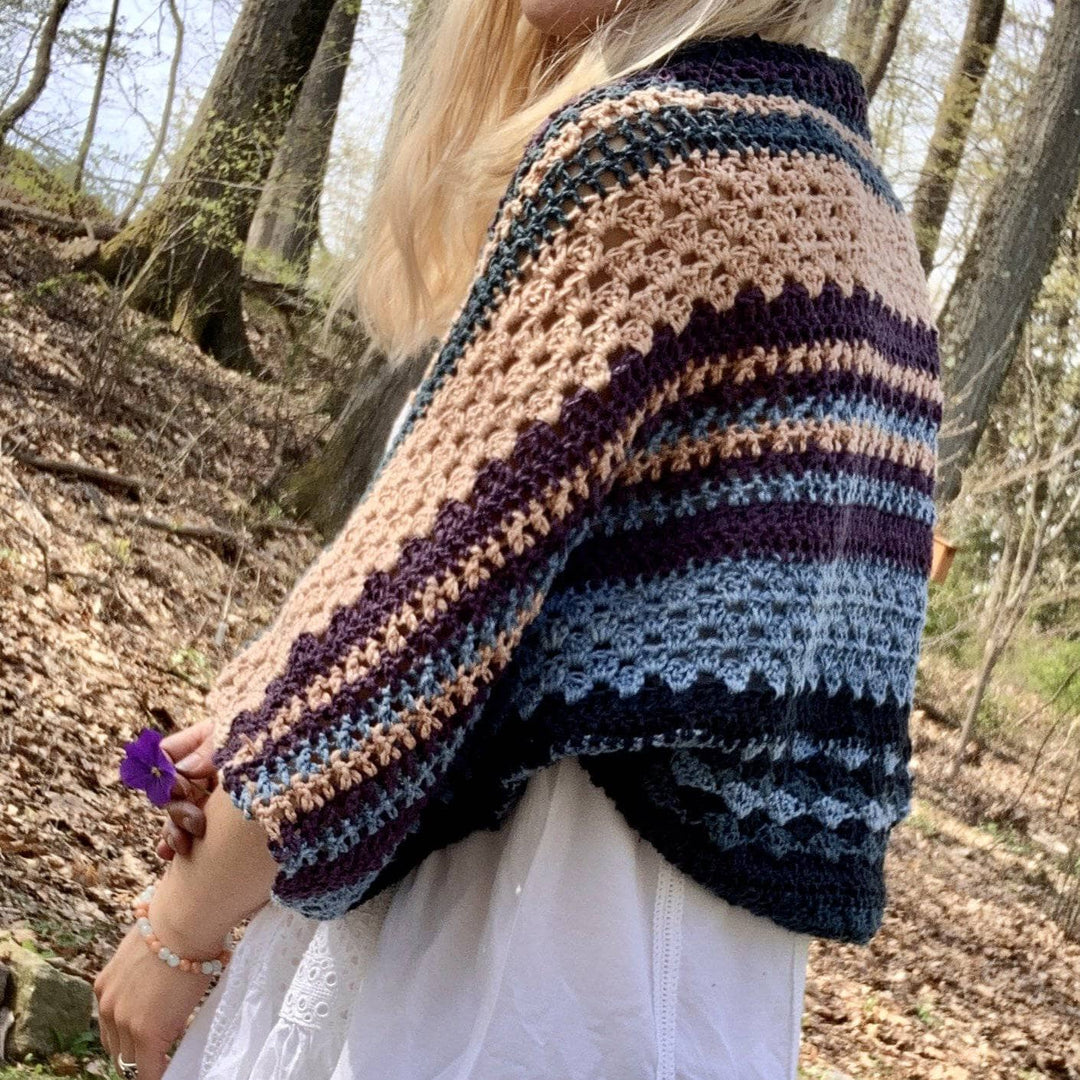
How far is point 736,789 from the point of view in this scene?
102 cm

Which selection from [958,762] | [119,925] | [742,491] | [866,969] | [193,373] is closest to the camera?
[742,491]

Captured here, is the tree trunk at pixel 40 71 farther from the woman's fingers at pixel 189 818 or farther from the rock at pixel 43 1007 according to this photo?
the woman's fingers at pixel 189 818

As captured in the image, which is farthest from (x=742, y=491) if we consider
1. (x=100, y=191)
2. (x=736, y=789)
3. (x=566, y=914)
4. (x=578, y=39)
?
(x=100, y=191)

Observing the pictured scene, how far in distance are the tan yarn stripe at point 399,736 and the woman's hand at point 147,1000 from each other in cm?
33

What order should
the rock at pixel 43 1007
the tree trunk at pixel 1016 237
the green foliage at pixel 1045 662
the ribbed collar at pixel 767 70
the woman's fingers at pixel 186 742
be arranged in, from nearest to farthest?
1. the ribbed collar at pixel 767 70
2. the woman's fingers at pixel 186 742
3. the rock at pixel 43 1007
4. the tree trunk at pixel 1016 237
5. the green foliage at pixel 1045 662

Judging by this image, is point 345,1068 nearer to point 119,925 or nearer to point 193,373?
point 119,925

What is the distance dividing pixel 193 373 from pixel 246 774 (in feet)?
24.2

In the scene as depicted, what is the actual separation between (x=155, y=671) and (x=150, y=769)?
3.75 metres

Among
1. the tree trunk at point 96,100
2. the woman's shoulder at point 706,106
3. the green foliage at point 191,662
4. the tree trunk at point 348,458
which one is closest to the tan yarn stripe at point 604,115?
the woman's shoulder at point 706,106

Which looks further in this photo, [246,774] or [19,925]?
[19,925]

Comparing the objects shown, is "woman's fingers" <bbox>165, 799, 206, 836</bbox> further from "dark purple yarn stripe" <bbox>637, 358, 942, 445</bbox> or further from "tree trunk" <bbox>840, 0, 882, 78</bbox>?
"tree trunk" <bbox>840, 0, 882, 78</bbox>

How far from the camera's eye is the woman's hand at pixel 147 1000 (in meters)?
1.21

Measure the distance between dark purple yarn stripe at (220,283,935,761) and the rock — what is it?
195 centimetres

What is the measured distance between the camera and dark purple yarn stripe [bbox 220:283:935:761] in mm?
941
